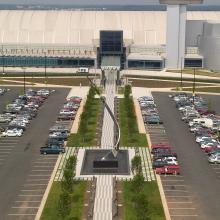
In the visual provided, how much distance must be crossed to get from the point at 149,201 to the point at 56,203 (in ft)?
21.1

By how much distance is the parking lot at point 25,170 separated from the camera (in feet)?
129

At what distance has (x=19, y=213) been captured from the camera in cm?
3816

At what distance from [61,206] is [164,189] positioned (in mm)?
10071

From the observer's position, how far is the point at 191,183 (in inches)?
1756

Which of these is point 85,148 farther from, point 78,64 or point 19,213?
point 78,64

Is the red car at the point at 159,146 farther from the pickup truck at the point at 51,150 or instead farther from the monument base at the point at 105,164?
the pickup truck at the point at 51,150

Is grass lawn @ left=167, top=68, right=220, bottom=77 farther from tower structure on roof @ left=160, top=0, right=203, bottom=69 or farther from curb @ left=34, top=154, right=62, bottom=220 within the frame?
curb @ left=34, top=154, right=62, bottom=220

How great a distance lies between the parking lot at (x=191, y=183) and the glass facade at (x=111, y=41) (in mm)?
54753

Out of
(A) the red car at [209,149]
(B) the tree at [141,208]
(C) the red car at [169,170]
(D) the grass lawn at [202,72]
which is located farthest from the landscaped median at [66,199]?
(D) the grass lawn at [202,72]

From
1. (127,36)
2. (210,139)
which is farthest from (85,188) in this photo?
(127,36)

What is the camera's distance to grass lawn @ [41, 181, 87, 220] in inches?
1469

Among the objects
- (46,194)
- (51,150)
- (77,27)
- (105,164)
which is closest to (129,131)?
(51,150)

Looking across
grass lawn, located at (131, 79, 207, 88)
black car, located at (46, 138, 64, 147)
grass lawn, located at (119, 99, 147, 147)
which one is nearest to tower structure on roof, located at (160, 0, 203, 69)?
grass lawn, located at (131, 79, 207, 88)

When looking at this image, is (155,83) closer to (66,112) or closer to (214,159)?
(66,112)
